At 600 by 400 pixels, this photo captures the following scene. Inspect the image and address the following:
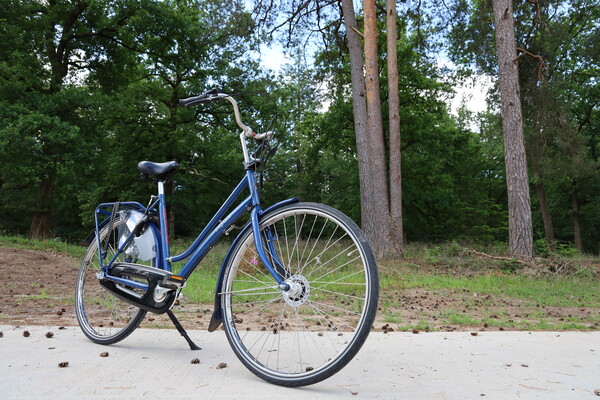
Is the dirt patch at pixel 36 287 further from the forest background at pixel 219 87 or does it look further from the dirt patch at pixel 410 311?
the forest background at pixel 219 87

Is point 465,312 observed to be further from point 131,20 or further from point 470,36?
point 131,20

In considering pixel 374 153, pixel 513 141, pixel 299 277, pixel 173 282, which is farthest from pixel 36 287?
pixel 513 141

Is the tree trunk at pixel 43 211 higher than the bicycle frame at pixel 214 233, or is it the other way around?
the tree trunk at pixel 43 211

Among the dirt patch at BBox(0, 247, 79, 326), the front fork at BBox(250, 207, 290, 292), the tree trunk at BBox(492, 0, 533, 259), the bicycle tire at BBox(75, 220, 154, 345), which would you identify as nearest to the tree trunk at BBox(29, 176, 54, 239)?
the dirt patch at BBox(0, 247, 79, 326)

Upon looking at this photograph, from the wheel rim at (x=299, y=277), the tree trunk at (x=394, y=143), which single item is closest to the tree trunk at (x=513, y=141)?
the tree trunk at (x=394, y=143)

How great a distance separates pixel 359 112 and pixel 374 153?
48.0 inches

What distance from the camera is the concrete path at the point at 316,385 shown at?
2.08 m

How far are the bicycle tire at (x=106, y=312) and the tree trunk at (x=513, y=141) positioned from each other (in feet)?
29.2

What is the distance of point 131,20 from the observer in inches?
598

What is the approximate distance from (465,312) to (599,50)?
18661mm

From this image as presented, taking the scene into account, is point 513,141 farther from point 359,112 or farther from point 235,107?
point 235,107

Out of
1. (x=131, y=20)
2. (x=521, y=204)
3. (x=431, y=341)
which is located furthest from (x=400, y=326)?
(x=131, y=20)

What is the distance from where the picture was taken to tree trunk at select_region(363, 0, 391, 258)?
10.8 m

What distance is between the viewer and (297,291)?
89.8 inches
